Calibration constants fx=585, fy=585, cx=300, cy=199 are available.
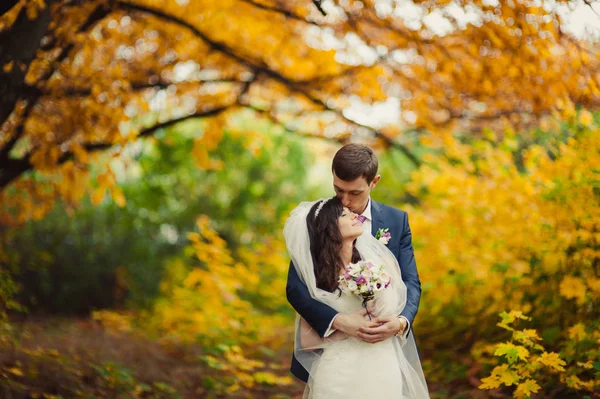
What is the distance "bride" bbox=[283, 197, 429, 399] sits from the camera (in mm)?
2410

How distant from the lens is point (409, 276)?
8.71 ft

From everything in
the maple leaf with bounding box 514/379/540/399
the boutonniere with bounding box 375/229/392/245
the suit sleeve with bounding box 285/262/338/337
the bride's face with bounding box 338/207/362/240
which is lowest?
the maple leaf with bounding box 514/379/540/399

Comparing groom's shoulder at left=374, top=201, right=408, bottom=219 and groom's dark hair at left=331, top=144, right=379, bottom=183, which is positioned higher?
groom's dark hair at left=331, top=144, right=379, bottom=183

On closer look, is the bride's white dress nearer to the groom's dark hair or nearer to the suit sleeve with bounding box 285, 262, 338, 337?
the suit sleeve with bounding box 285, 262, 338, 337

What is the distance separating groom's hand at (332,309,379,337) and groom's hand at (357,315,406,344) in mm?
13

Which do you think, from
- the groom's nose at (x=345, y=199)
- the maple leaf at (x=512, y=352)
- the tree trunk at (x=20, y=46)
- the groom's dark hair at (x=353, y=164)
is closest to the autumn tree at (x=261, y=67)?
the tree trunk at (x=20, y=46)

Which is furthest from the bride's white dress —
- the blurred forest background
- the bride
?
the blurred forest background

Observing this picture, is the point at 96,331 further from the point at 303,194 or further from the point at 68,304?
the point at 303,194

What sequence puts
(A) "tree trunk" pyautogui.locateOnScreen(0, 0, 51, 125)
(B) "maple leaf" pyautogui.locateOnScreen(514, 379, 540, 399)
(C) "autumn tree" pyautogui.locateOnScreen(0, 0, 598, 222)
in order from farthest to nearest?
(C) "autumn tree" pyautogui.locateOnScreen(0, 0, 598, 222) → (A) "tree trunk" pyautogui.locateOnScreen(0, 0, 51, 125) → (B) "maple leaf" pyautogui.locateOnScreen(514, 379, 540, 399)

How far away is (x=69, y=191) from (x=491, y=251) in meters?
3.74

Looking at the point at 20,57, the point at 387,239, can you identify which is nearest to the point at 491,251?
the point at 387,239

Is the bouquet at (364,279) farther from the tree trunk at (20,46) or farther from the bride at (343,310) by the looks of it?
the tree trunk at (20,46)

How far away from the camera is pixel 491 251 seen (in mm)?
4680

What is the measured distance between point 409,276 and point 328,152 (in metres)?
5.25
